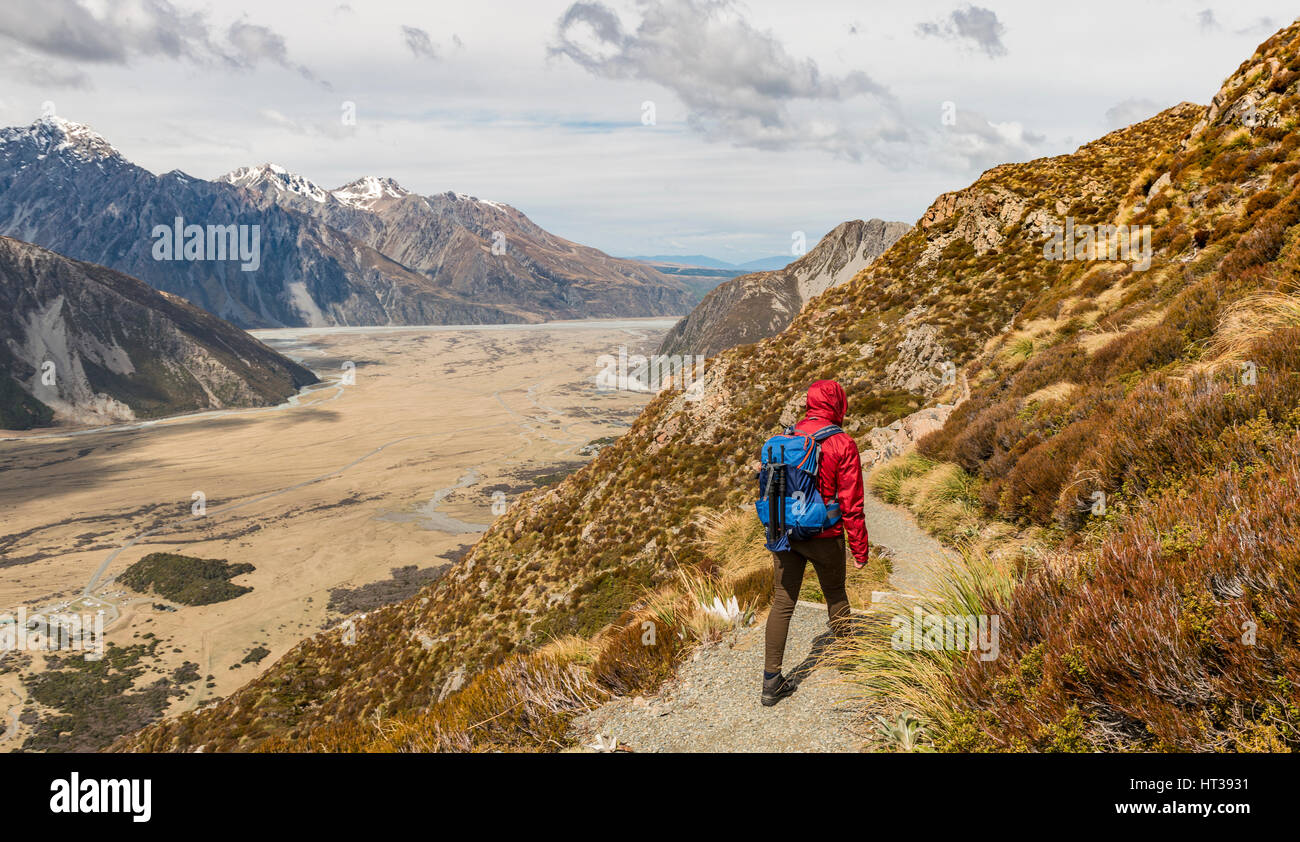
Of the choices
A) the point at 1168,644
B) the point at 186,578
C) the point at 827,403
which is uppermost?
the point at 827,403

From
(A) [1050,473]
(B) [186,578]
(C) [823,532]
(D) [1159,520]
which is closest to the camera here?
(D) [1159,520]

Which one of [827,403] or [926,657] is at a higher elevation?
[827,403]

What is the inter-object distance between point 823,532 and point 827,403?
1.06m

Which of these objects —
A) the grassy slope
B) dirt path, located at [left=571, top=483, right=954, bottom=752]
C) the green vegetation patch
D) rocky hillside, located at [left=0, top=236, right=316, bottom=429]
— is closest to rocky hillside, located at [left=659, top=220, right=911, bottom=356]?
the green vegetation patch

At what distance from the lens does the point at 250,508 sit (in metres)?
108

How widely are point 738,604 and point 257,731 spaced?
26.1 meters

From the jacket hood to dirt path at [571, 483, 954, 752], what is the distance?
1518mm

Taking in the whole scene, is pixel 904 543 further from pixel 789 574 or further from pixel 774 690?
pixel 774 690

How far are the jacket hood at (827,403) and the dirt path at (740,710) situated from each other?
1518 mm

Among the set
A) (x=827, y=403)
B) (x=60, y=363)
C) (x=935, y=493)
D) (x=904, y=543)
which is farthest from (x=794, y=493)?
(x=60, y=363)

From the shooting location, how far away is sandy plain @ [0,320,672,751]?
2591 inches

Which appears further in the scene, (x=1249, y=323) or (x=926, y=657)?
(x=1249, y=323)

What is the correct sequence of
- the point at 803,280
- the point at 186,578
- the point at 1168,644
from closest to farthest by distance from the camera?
1. the point at 1168,644
2. the point at 186,578
3. the point at 803,280

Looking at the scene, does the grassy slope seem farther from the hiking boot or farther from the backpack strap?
the backpack strap
